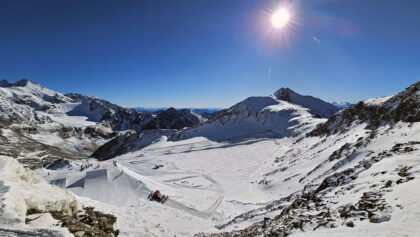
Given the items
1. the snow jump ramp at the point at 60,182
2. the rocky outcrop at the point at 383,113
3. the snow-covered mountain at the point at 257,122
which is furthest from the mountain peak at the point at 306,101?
the snow jump ramp at the point at 60,182

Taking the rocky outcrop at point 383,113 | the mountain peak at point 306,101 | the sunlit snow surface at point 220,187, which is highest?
the mountain peak at point 306,101

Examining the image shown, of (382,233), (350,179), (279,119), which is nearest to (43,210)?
(382,233)

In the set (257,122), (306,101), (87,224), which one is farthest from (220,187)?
(306,101)

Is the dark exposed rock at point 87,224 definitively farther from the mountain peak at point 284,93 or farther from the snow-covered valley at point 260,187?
the mountain peak at point 284,93

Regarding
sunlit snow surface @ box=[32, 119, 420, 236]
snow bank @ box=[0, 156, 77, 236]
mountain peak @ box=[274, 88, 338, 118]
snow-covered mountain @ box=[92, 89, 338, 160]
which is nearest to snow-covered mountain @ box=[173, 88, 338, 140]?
snow-covered mountain @ box=[92, 89, 338, 160]

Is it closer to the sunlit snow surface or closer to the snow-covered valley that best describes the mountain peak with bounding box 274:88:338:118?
the snow-covered valley

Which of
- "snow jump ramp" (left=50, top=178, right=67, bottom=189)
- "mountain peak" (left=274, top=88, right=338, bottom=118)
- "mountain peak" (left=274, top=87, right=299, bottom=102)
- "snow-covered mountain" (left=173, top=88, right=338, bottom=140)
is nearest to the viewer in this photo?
"snow jump ramp" (left=50, top=178, right=67, bottom=189)

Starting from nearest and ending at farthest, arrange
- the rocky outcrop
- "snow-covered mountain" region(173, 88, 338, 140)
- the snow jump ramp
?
the rocky outcrop
the snow jump ramp
"snow-covered mountain" region(173, 88, 338, 140)

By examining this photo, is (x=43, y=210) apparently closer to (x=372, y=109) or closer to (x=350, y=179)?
(x=350, y=179)

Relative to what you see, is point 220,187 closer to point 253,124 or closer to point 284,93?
point 253,124

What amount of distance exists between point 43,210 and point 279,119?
308 feet

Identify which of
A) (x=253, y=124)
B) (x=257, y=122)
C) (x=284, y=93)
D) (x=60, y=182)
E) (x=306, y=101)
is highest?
(x=284, y=93)

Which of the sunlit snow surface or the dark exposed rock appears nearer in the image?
the dark exposed rock

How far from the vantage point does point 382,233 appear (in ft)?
19.0
